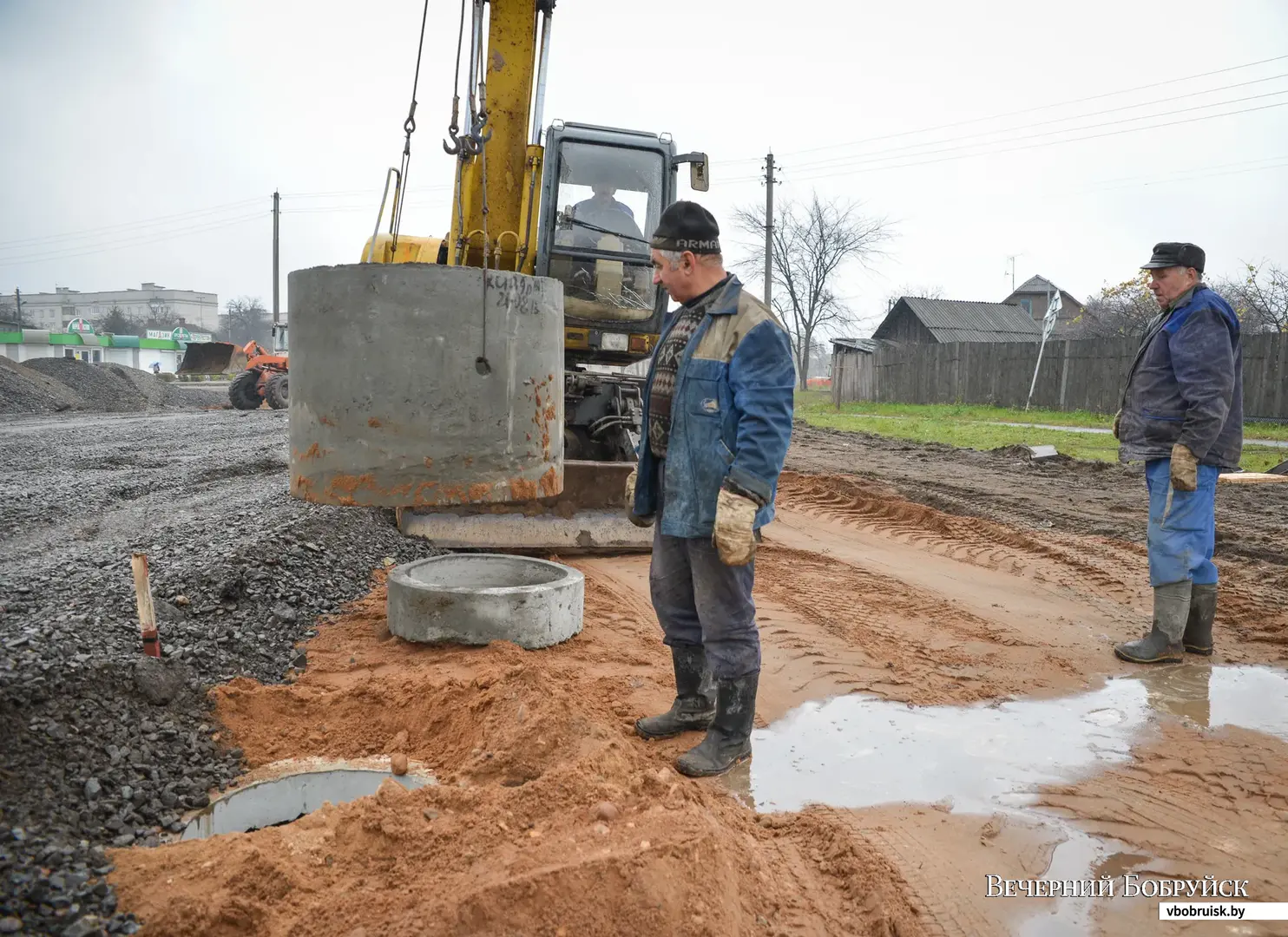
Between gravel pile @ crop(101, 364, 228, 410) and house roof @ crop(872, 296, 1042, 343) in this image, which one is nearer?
gravel pile @ crop(101, 364, 228, 410)

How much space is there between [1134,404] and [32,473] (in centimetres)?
1114

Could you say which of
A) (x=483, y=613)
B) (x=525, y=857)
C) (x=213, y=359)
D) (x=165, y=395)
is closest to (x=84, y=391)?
(x=165, y=395)

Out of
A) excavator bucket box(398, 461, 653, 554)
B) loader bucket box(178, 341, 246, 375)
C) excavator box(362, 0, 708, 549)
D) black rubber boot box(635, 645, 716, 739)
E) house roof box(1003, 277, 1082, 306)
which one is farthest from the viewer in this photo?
house roof box(1003, 277, 1082, 306)

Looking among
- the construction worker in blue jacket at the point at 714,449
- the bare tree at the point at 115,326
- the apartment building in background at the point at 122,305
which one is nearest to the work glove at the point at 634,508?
the construction worker in blue jacket at the point at 714,449

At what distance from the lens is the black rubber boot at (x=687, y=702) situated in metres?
3.68

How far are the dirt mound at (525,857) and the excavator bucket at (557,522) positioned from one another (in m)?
2.98

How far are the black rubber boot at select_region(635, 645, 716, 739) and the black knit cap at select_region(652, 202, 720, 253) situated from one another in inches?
61.8

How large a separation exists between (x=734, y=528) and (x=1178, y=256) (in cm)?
299

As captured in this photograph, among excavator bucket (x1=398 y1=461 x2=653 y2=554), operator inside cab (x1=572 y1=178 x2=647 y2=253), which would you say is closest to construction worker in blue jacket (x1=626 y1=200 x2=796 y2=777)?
excavator bucket (x1=398 y1=461 x2=653 y2=554)

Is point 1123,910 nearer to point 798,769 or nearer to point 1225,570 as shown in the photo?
point 798,769

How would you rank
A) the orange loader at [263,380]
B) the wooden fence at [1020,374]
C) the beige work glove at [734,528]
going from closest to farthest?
1. the beige work glove at [734,528]
2. the wooden fence at [1020,374]
3. the orange loader at [263,380]

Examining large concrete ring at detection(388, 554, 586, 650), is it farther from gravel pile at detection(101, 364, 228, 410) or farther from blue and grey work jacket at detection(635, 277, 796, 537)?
gravel pile at detection(101, 364, 228, 410)

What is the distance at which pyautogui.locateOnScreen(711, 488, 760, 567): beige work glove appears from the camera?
3143mm

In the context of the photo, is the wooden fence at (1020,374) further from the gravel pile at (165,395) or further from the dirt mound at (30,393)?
the dirt mound at (30,393)
